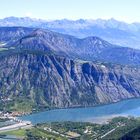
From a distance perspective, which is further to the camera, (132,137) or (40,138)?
(40,138)

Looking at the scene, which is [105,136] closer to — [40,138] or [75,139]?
[75,139]

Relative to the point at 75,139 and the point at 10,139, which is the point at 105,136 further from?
the point at 10,139

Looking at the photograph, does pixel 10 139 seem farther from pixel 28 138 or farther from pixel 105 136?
pixel 105 136

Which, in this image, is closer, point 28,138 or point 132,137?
point 132,137

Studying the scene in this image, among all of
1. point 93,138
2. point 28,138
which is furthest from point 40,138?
point 93,138

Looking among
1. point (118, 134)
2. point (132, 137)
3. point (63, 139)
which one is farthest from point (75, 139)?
point (132, 137)

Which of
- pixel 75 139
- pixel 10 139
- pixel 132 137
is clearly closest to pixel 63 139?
pixel 75 139
